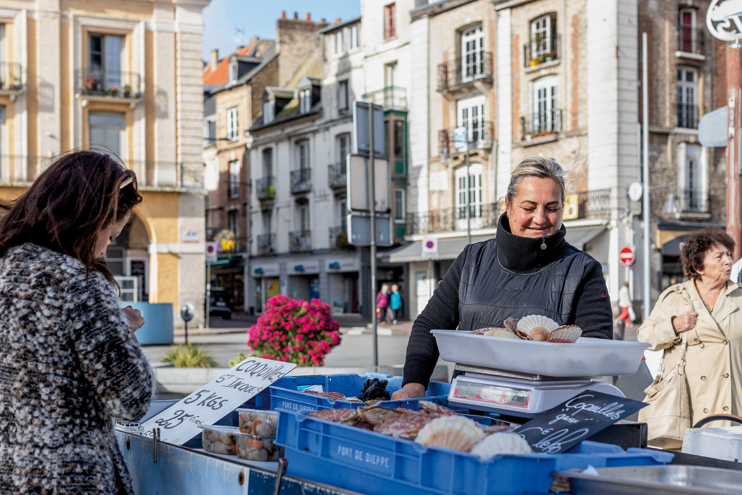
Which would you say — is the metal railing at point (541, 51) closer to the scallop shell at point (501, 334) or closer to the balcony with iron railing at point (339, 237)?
the balcony with iron railing at point (339, 237)

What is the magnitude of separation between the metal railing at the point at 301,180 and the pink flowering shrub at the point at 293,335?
108 ft

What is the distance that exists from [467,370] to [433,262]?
34.9m

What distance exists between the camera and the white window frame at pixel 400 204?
39.5 metres

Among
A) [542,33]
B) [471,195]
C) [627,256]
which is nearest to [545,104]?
[542,33]

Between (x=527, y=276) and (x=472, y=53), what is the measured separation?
34.0 m

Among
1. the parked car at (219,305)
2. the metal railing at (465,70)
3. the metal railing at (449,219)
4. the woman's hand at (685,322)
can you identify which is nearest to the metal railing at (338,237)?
the metal railing at (449,219)

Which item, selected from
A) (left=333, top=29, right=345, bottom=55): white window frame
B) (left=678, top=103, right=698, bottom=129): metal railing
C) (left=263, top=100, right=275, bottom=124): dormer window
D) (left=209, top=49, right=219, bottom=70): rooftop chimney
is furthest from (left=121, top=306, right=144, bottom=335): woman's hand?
(left=209, top=49, right=219, bottom=70): rooftop chimney

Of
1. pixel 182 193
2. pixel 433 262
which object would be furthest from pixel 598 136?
pixel 182 193

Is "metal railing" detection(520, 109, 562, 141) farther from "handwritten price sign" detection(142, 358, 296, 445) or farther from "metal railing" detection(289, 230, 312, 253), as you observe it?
"handwritten price sign" detection(142, 358, 296, 445)

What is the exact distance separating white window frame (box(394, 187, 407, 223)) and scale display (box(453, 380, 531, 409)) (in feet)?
121

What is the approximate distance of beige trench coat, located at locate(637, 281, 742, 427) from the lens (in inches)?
205

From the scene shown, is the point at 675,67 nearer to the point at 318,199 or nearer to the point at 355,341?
the point at 355,341

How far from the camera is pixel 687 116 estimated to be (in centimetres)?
3142

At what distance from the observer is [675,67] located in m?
31.0
